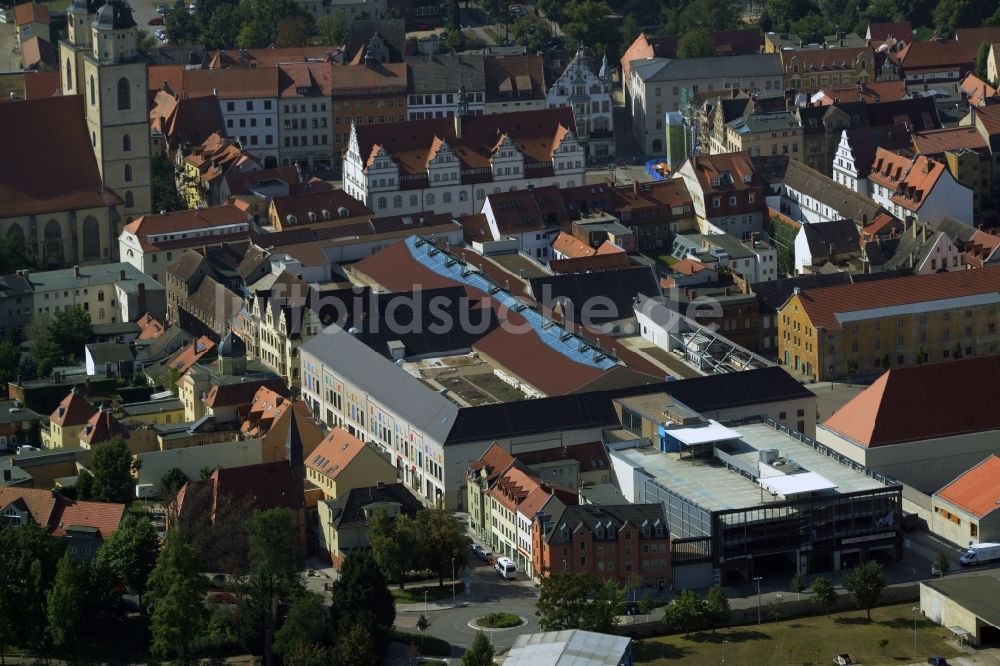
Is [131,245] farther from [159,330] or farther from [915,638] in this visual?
[915,638]

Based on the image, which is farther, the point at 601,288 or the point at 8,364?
the point at 601,288

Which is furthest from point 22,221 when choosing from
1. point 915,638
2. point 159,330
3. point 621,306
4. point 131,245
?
point 915,638

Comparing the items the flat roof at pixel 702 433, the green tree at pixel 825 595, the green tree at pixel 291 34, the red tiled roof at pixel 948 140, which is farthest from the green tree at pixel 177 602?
the green tree at pixel 291 34

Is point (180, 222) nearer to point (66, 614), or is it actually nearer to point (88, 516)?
point (88, 516)

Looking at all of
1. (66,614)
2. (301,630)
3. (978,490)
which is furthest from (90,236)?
(978,490)

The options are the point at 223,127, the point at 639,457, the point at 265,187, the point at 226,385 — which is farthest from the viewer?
the point at 223,127

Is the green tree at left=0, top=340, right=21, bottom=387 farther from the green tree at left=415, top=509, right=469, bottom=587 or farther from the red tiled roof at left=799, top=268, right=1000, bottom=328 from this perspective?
the red tiled roof at left=799, top=268, right=1000, bottom=328

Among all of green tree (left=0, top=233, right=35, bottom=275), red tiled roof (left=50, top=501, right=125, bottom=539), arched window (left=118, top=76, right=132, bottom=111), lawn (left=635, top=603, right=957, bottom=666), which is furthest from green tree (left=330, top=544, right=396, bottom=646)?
arched window (left=118, top=76, right=132, bottom=111)
